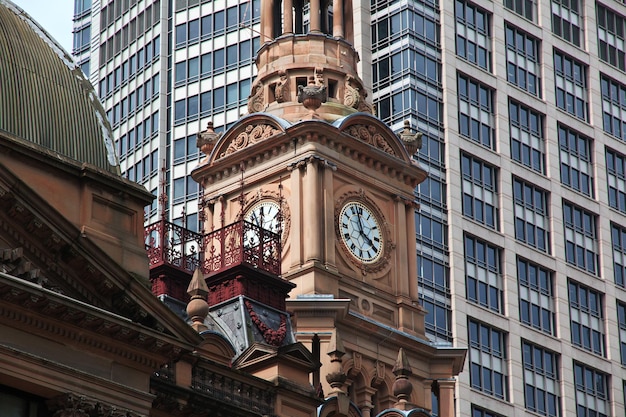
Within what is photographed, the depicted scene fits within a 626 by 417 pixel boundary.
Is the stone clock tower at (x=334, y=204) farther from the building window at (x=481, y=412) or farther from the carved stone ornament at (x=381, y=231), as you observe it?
the building window at (x=481, y=412)

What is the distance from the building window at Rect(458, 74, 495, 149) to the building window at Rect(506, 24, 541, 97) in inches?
116

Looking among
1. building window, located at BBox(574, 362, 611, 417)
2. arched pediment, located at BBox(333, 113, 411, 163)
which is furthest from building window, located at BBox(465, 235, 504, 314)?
arched pediment, located at BBox(333, 113, 411, 163)

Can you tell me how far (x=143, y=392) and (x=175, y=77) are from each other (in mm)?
77115

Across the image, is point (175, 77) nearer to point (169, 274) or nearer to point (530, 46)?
point (530, 46)

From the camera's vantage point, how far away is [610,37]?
5123 inches

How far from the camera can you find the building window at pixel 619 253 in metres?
123

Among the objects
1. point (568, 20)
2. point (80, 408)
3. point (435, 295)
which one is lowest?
point (80, 408)

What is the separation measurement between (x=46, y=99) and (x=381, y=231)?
28156 millimetres

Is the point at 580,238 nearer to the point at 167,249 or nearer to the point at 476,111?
the point at 476,111

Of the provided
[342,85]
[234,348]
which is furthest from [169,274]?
[342,85]

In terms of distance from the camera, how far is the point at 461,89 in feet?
383

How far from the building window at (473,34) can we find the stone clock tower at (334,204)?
4246 cm

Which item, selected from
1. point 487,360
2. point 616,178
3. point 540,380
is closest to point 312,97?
point 487,360

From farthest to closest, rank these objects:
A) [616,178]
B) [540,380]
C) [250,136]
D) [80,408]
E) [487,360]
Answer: [616,178], [540,380], [487,360], [250,136], [80,408]
